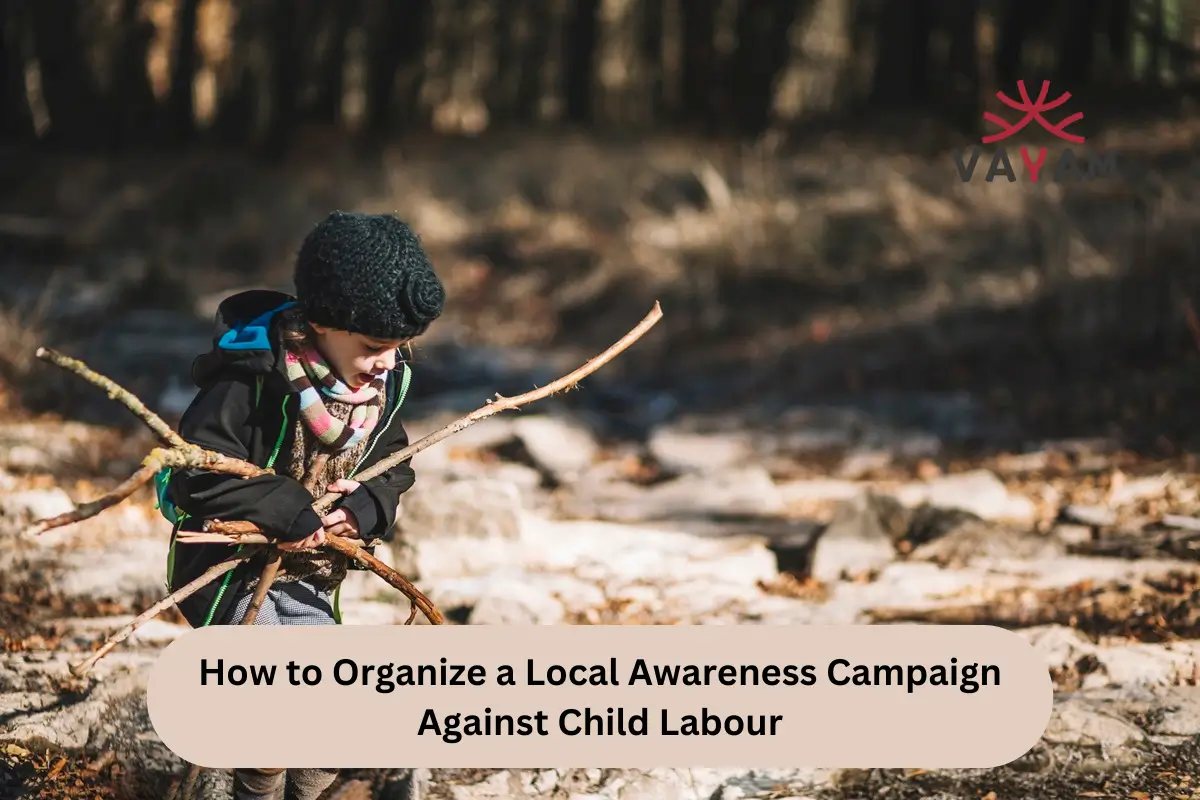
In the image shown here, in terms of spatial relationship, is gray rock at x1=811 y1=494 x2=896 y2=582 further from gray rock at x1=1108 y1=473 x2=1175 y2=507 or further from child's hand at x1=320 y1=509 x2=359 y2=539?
child's hand at x1=320 y1=509 x2=359 y2=539

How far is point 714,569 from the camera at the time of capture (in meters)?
5.30

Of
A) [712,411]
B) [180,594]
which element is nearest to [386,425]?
[180,594]

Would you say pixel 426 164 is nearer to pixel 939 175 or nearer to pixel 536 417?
pixel 939 175

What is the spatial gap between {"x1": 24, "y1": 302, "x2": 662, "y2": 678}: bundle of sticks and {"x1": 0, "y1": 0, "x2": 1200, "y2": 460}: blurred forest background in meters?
4.60

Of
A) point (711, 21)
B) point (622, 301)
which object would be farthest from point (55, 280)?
point (711, 21)

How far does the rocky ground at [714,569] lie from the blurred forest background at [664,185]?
1.14 m

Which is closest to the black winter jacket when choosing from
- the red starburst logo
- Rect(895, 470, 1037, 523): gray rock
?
Rect(895, 470, 1037, 523): gray rock

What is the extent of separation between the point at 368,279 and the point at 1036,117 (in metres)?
10.6

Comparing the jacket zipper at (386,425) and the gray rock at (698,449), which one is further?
the gray rock at (698,449)

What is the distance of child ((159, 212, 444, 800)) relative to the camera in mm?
2766

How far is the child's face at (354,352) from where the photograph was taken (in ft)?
9.36

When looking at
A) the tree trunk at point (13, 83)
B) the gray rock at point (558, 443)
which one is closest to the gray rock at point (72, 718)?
the gray rock at point (558, 443)

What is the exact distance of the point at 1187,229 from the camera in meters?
8.51

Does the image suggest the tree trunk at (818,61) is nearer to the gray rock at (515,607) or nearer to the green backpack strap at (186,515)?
the gray rock at (515,607)
